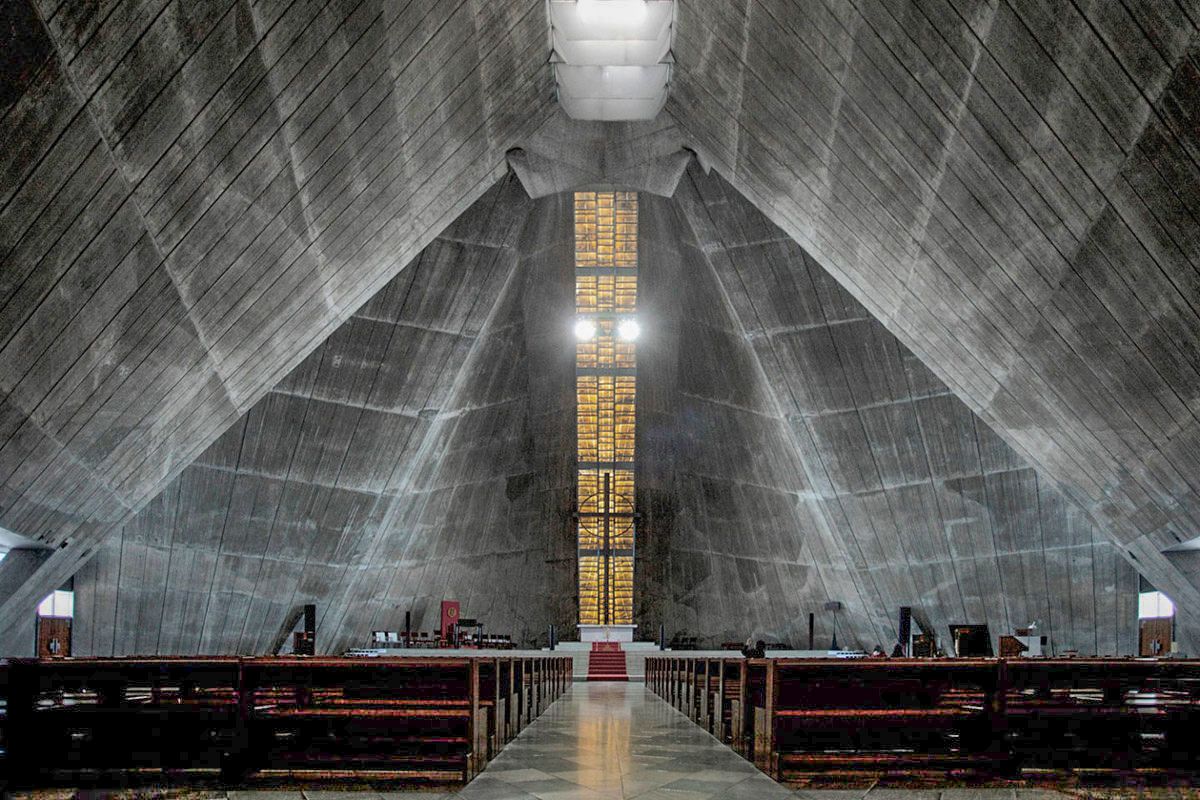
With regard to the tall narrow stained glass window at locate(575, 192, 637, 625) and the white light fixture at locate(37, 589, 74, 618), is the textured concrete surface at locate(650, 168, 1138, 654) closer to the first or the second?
the tall narrow stained glass window at locate(575, 192, 637, 625)

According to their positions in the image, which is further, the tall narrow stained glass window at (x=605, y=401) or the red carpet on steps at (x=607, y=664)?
the tall narrow stained glass window at (x=605, y=401)

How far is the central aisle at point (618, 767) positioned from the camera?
15.6ft

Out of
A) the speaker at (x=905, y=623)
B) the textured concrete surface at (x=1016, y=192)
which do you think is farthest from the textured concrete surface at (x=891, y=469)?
the textured concrete surface at (x=1016, y=192)

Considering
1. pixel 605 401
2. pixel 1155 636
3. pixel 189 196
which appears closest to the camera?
pixel 189 196

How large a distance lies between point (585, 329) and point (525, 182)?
804cm

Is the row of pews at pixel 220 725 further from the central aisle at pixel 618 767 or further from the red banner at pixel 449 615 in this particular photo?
the red banner at pixel 449 615

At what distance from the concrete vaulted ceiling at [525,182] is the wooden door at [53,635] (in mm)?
2595

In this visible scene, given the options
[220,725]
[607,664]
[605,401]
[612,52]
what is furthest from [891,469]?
[220,725]

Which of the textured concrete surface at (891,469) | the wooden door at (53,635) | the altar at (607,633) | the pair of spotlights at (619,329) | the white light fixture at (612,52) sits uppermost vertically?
the white light fixture at (612,52)

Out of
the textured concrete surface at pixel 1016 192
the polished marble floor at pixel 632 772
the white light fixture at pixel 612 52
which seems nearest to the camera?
the polished marble floor at pixel 632 772

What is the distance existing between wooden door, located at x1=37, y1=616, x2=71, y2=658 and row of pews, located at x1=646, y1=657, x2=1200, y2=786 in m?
14.8

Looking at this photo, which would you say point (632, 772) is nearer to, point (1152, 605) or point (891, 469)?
point (891, 469)

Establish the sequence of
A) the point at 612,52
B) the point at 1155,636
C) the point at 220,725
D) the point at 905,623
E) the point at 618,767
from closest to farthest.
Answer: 1. the point at 220,725
2. the point at 618,767
3. the point at 612,52
4. the point at 1155,636
5. the point at 905,623

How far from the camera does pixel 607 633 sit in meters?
27.2
